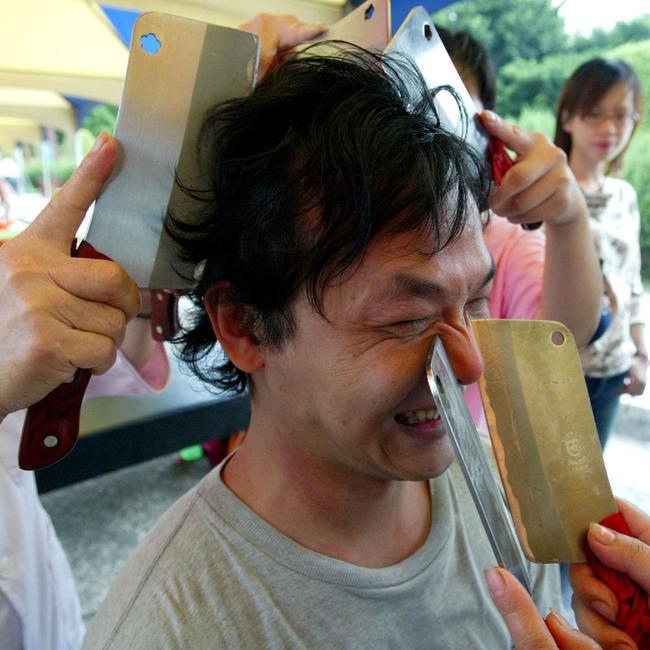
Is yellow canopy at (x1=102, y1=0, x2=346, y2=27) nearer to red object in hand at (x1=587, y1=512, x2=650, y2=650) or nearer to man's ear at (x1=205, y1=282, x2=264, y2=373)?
man's ear at (x1=205, y1=282, x2=264, y2=373)

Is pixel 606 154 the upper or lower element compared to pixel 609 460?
upper

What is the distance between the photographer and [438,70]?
2.24 ft

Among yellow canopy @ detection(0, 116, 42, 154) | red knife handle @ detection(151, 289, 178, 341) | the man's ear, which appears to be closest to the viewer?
the man's ear

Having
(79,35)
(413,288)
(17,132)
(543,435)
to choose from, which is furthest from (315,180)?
(17,132)

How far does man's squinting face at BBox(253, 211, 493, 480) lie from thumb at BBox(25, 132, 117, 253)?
0.76ft

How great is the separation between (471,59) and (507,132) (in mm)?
410

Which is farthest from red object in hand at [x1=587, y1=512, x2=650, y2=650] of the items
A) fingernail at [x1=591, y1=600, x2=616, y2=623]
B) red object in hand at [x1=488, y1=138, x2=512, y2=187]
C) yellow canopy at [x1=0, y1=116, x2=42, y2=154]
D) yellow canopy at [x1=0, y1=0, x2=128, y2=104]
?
yellow canopy at [x1=0, y1=116, x2=42, y2=154]

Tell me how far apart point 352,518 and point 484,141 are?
52cm

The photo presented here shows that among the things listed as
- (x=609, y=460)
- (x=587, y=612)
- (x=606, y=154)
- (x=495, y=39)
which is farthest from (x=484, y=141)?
(x=609, y=460)

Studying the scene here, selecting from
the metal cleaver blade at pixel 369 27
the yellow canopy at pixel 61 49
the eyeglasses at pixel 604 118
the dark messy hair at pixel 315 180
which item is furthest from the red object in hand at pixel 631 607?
the yellow canopy at pixel 61 49

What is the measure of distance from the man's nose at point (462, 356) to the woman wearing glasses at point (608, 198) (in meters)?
0.99

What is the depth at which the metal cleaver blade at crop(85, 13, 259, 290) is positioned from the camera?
54cm

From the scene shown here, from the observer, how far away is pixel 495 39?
235 centimetres

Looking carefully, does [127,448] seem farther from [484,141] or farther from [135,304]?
[484,141]
